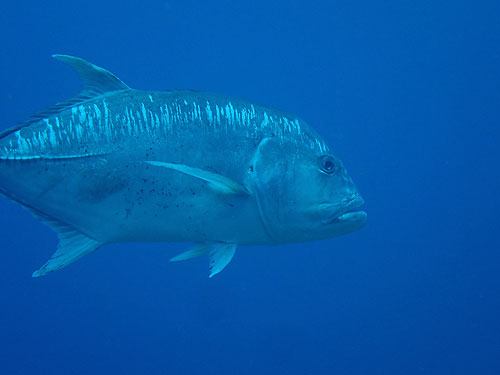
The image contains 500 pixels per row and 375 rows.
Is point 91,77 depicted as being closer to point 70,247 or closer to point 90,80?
point 90,80

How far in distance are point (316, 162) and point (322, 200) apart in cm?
24

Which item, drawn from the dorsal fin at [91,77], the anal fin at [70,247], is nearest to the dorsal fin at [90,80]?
the dorsal fin at [91,77]

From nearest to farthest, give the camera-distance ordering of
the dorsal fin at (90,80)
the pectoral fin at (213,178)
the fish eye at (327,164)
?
the pectoral fin at (213,178), the dorsal fin at (90,80), the fish eye at (327,164)

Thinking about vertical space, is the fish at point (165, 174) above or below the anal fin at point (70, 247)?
above

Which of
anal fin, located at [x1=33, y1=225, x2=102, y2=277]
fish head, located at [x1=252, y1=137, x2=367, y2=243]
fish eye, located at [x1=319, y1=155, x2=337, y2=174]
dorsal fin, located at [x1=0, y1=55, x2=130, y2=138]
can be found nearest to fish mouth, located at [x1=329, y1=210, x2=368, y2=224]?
fish head, located at [x1=252, y1=137, x2=367, y2=243]

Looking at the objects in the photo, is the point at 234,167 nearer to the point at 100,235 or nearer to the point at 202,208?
the point at 202,208

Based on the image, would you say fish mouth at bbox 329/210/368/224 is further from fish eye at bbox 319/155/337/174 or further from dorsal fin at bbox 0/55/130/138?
dorsal fin at bbox 0/55/130/138

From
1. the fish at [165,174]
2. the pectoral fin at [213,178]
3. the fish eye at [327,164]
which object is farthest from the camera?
the fish eye at [327,164]

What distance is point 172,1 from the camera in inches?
646

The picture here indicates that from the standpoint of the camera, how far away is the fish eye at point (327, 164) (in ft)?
7.93

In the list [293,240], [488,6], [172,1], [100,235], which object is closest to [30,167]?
[100,235]

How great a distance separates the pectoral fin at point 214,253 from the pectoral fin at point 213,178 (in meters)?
0.37

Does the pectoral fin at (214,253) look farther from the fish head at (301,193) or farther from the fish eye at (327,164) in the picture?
the fish eye at (327,164)

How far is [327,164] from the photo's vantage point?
2428mm
